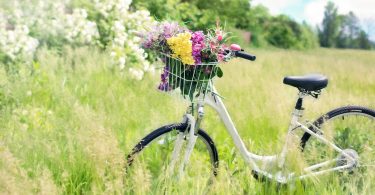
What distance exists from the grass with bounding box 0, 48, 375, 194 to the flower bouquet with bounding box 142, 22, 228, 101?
53cm

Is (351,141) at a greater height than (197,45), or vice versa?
(197,45)

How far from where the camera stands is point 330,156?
4.16 metres

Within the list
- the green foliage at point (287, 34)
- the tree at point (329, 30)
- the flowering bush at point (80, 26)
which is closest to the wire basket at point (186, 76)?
→ the flowering bush at point (80, 26)

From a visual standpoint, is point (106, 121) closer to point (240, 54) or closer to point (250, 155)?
point (250, 155)

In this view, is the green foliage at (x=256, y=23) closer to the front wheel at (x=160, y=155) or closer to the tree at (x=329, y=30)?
the tree at (x=329, y=30)

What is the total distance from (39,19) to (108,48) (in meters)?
1.07

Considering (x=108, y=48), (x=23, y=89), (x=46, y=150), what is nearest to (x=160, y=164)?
(x=46, y=150)

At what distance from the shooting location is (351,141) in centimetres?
456

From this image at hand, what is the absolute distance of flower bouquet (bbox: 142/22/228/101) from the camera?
338cm

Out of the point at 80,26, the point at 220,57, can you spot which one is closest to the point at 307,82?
the point at 220,57

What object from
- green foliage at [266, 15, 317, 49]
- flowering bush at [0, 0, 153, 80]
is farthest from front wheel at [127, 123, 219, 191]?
green foliage at [266, 15, 317, 49]

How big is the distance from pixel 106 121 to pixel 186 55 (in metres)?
2.32

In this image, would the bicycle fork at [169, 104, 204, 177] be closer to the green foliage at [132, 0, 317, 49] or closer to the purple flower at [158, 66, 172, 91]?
the purple flower at [158, 66, 172, 91]

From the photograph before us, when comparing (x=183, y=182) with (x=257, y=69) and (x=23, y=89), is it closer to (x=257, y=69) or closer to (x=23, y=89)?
(x=23, y=89)
